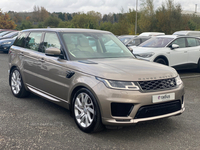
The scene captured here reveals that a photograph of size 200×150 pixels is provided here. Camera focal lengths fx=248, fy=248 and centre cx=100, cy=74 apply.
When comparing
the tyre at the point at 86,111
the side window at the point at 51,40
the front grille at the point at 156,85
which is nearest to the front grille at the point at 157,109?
the front grille at the point at 156,85

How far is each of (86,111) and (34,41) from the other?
239 centimetres

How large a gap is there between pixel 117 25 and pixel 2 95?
42.3 meters

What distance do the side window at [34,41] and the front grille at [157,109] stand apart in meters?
2.76

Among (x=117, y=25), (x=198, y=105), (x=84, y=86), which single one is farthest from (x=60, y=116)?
(x=117, y=25)

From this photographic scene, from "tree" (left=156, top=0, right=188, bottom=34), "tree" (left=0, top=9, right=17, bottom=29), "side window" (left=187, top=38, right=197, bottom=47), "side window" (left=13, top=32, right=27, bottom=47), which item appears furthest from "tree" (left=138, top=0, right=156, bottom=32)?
"side window" (left=13, top=32, right=27, bottom=47)

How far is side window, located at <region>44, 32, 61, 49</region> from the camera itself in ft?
15.0

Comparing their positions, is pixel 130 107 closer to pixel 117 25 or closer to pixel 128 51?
pixel 128 51

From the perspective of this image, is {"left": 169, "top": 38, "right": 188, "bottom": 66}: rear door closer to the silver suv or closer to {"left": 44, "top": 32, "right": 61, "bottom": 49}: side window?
the silver suv

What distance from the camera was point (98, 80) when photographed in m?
3.51

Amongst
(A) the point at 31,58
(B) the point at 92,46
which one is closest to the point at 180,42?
(B) the point at 92,46

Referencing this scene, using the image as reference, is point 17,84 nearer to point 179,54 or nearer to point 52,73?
point 52,73

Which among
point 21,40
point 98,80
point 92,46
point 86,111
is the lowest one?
point 86,111

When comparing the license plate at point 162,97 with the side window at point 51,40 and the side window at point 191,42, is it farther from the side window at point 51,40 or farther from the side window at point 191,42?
the side window at point 191,42

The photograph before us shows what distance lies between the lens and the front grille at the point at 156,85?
136 inches
